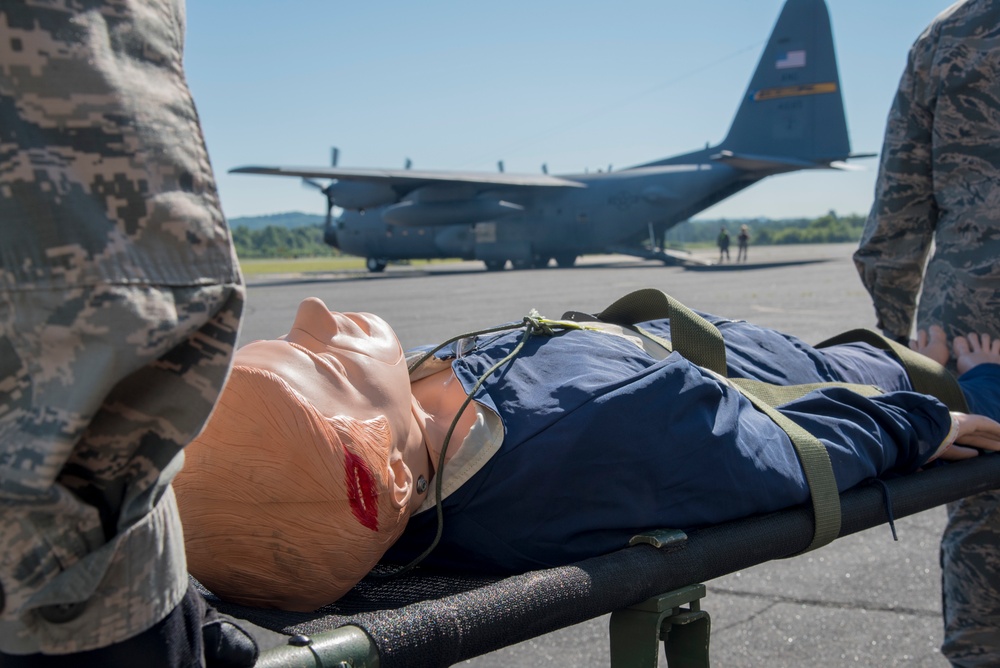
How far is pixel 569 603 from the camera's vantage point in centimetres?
124

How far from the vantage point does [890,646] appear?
250 cm

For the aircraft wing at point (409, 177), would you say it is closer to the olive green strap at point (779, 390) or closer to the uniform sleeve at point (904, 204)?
the uniform sleeve at point (904, 204)

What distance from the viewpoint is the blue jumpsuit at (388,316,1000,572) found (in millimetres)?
1487

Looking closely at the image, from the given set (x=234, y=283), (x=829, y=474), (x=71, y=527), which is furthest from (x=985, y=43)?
(x=71, y=527)

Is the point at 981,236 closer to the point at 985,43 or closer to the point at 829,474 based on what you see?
the point at 985,43

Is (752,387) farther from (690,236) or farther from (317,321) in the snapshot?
(690,236)

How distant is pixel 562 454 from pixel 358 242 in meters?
27.0

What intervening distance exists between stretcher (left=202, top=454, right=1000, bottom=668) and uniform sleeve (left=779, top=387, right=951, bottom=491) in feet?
0.20

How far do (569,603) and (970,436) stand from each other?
4.32 feet

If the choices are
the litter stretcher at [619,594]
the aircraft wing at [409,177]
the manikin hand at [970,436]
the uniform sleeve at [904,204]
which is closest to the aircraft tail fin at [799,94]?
the aircraft wing at [409,177]

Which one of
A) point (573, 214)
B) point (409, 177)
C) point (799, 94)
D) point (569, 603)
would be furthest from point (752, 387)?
point (799, 94)

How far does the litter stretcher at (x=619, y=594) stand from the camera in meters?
1.08

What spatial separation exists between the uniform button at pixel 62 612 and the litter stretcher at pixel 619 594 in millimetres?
279

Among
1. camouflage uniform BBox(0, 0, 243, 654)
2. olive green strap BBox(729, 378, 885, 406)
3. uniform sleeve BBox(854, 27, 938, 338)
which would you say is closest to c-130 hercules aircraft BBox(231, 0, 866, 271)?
uniform sleeve BBox(854, 27, 938, 338)
